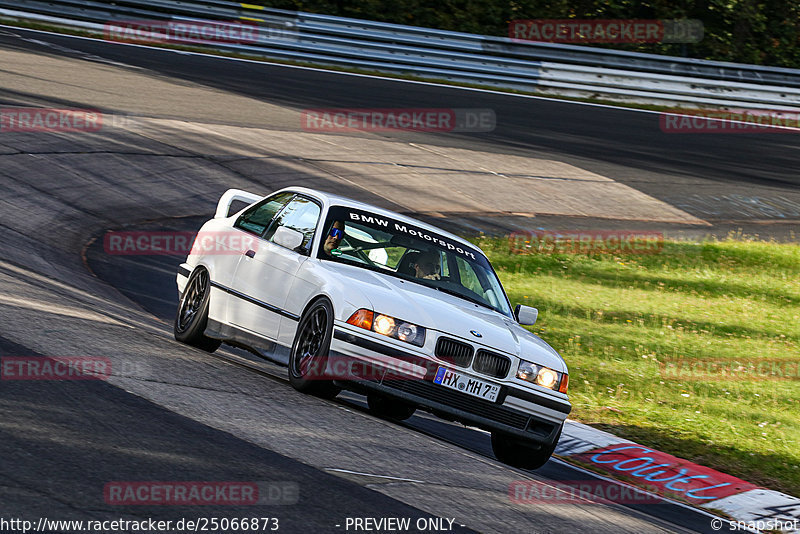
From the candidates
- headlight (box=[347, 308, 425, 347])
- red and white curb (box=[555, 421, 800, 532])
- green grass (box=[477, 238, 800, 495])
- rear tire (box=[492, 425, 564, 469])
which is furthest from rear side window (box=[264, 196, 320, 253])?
green grass (box=[477, 238, 800, 495])

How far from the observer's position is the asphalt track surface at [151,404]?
5430 mm

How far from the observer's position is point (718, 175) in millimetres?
25297

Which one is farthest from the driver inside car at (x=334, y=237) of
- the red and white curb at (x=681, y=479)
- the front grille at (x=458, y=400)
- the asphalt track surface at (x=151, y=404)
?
the red and white curb at (x=681, y=479)

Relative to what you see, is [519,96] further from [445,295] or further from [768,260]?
[445,295]

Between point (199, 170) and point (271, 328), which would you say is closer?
point (271, 328)

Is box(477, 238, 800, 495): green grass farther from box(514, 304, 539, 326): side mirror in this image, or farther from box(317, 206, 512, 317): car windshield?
box(317, 206, 512, 317): car windshield

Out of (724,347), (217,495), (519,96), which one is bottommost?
(724,347)

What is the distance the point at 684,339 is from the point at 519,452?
662 centimetres

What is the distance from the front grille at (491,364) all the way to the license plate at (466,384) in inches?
3.4

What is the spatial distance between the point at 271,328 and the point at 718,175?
62.0 ft

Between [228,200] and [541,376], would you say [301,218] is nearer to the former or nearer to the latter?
[228,200]

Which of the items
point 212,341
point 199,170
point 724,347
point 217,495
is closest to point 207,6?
point 199,170

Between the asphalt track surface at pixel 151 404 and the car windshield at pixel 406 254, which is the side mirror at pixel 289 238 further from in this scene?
the asphalt track surface at pixel 151 404

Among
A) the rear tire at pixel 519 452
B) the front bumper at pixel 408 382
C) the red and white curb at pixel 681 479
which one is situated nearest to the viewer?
the front bumper at pixel 408 382
